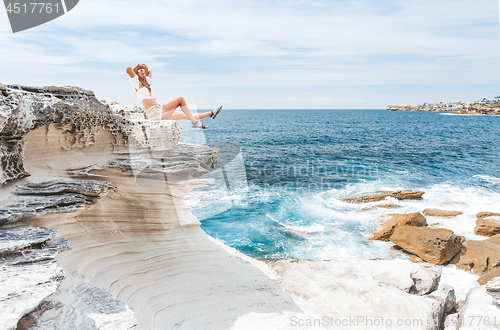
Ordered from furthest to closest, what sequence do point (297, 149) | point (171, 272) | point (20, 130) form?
point (297, 149) → point (171, 272) → point (20, 130)

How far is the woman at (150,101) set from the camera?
657 centimetres

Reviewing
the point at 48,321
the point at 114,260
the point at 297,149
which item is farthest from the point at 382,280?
the point at 297,149

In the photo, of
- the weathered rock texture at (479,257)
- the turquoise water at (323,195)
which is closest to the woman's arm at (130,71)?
the turquoise water at (323,195)

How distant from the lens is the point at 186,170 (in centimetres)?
673

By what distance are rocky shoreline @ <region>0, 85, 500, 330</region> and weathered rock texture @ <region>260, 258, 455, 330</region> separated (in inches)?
1.2

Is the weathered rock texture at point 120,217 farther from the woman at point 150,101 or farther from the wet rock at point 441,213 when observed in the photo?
the wet rock at point 441,213

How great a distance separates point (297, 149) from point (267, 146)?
431cm

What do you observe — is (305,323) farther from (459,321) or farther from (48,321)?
(48,321)

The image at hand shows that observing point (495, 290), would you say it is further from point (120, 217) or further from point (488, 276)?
point (120, 217)

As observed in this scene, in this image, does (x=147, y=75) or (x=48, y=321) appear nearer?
(x=48, y=321)

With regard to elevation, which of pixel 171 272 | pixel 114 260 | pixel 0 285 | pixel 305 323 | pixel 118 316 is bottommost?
pixel 305 323

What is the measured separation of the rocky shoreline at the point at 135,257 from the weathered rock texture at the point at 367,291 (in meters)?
0.03

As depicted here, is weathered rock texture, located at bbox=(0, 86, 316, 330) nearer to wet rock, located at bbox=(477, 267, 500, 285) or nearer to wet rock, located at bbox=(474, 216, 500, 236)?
wet rock, located at bbox=(477, 267, 500, 285)

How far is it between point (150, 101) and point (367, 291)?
6942mm
